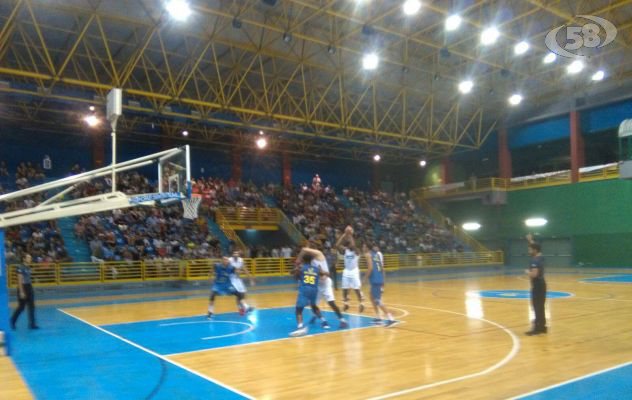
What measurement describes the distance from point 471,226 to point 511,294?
77.3 ft

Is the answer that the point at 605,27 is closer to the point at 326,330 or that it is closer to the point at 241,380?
the point at 326,330

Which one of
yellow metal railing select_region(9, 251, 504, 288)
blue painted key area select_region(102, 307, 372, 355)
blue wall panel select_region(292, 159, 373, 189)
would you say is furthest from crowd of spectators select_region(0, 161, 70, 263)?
blue wall panel select_region(292, 159, 373, 189)

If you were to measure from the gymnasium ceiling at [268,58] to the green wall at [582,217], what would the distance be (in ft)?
21.4

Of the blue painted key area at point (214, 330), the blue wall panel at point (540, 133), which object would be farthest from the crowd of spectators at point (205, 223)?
the blue wall panel at point (540, 133)

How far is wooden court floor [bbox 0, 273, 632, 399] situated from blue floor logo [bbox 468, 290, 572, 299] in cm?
277

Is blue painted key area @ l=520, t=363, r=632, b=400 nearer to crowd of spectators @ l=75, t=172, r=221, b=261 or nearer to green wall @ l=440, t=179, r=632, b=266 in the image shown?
crowd of spectators @ l=75, t=172, r=221, b=261

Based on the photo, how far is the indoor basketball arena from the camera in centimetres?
746

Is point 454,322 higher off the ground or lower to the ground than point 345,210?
lower

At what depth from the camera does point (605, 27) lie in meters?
22.8

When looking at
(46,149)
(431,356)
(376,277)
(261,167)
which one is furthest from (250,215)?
(431,356)

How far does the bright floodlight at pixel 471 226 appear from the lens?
130 ft

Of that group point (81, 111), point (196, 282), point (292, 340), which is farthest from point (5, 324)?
point (81, 111)

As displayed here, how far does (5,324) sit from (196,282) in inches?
694

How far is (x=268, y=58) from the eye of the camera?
25.7m
